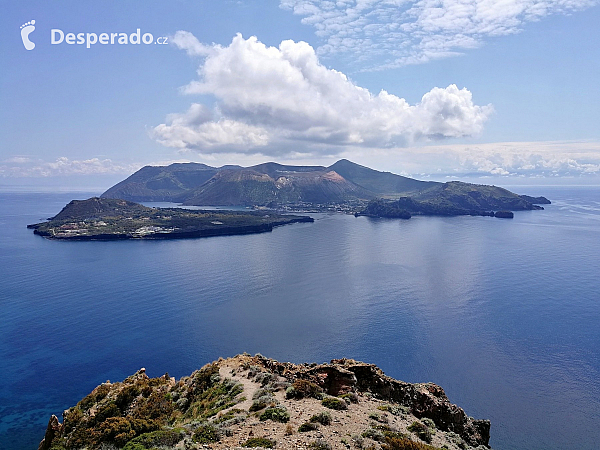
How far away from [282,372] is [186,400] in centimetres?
731

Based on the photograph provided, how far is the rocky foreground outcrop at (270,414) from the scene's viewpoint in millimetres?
18797

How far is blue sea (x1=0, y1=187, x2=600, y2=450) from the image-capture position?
163ft

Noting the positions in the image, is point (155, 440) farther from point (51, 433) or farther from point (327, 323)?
point (327, 323)

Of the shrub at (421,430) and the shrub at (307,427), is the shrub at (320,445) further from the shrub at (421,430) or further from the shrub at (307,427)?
the shrub at (421,430)

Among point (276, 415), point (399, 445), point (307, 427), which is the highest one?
point (307, 427)

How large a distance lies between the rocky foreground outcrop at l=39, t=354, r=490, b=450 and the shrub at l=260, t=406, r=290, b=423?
52mm

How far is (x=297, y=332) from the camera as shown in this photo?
68.9 metres

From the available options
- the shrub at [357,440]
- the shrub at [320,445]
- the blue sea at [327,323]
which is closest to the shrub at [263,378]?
the shrub at [357,440]

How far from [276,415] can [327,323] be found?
5337 centimetres

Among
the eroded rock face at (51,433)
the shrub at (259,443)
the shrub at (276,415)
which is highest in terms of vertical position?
the shrub at (259,443)

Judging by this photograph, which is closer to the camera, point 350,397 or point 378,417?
point 378,417

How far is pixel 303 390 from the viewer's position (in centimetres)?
2386

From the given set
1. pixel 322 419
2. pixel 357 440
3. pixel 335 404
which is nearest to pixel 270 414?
pixel 322 419

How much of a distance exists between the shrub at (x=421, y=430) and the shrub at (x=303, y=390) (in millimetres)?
5471
